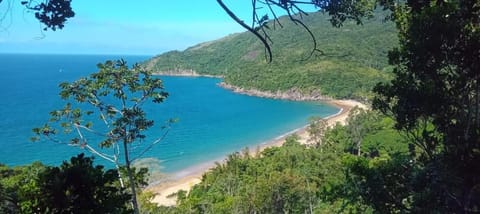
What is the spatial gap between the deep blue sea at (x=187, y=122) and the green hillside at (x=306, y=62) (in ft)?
26.3

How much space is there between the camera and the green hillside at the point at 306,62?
79.6 metres

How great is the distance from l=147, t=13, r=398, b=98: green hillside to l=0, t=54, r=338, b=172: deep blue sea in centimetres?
802

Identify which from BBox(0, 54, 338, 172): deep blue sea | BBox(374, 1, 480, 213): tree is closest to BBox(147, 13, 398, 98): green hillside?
BBox(0, 54, 338, 172): deep blue sea

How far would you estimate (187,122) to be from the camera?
55.3 m

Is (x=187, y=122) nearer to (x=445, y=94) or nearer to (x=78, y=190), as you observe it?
(x=445, y=94)

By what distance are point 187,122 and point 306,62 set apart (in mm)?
42556

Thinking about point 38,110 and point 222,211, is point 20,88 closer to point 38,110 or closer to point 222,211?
point 38,110

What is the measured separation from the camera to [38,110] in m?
55.7

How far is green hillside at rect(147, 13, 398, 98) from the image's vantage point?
261 feet

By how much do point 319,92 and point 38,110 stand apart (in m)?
46.2

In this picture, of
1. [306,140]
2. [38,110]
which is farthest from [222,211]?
[38,110]

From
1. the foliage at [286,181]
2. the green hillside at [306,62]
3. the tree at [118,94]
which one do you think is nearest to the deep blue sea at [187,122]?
the foliage at [286,181]

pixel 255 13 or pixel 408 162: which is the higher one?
pixel 255 13

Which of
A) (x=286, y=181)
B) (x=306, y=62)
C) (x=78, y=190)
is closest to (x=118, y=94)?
(x=78, y=190)
